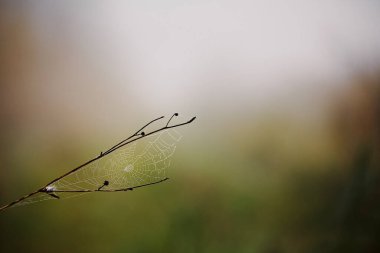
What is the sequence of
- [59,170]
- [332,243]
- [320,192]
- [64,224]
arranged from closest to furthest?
1. [59,170]
2. [64,224]
3. [332,243]
4. [320,192]

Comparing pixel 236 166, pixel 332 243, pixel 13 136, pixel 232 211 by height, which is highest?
pixel 13 136

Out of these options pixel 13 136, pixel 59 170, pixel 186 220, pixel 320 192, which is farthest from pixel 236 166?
pixel 13 136

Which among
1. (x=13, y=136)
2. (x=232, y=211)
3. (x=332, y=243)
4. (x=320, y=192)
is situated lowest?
(x=332, y=243)

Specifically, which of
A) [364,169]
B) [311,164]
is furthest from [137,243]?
[364,169]

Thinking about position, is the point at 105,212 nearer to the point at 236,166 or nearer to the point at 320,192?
the point at 236,166

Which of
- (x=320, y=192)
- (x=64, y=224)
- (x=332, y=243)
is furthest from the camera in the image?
(x=320, y=192)

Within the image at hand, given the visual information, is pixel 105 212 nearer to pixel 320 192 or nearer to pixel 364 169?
pixel 320 192

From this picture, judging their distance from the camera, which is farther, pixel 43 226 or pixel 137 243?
pixel 137 243

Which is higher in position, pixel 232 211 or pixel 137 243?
pixel 137 243

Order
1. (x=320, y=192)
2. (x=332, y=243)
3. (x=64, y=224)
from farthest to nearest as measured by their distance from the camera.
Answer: (x=320, y=192), (x=332, y=243), (x=64, y=224)
